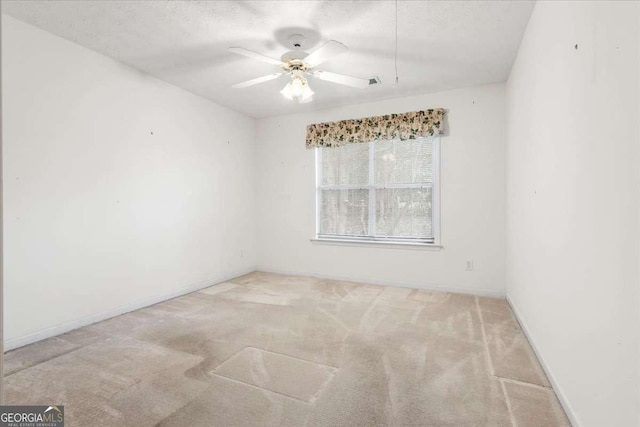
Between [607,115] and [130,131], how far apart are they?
3.68 metres

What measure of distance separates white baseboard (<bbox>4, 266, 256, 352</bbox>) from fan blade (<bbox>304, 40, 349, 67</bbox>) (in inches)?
113

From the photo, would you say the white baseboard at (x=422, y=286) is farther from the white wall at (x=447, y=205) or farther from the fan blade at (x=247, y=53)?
the fan blade at (x=247, y=53)

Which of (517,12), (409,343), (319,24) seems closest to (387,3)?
(319,24)

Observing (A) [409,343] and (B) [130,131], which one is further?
(B) [130,131]

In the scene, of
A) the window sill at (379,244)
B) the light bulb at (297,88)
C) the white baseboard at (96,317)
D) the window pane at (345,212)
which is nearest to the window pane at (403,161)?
the window pane at (345,212)

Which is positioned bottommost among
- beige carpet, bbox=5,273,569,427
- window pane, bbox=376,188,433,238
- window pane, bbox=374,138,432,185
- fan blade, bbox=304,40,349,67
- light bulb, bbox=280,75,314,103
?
beige carpet, bbox=5,273,569,427

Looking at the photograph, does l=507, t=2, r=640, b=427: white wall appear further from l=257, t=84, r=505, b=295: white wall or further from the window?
the window

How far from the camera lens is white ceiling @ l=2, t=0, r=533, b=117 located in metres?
2.43

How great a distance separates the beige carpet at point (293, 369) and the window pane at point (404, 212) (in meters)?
1.11

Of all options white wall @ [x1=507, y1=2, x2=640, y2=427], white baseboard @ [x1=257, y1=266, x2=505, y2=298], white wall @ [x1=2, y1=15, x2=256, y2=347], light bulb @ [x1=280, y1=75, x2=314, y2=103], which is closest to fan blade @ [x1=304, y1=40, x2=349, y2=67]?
light bulb @ [x1=280, y1=75, x2=314, y2=103]

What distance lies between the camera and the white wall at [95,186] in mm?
2605

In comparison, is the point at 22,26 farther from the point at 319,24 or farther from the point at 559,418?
the point at 559,418

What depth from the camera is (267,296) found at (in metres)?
3.92

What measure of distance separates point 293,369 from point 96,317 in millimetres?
2038
